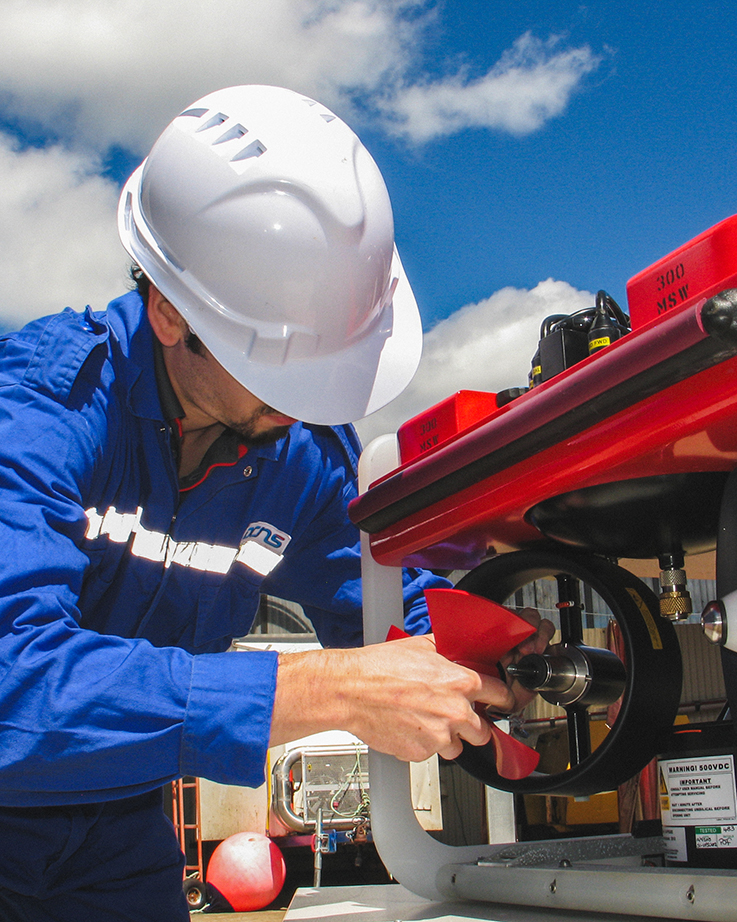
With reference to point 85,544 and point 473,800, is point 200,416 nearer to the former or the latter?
point 85,544

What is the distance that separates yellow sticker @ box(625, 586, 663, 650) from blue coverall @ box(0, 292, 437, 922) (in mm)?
373

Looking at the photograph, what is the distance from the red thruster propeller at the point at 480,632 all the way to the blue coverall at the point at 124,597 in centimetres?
19

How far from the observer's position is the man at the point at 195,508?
77 cm

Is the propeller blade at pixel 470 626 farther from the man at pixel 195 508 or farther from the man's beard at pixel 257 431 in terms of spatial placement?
the man's beard at pixel 257 431

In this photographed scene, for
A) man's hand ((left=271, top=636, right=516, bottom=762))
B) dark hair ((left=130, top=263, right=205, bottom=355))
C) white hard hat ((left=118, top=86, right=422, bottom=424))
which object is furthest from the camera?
dark hair ((left=130, top=263, right=205, bottom=355))

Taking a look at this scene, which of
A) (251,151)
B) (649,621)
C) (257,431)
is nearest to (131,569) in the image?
(257,431)

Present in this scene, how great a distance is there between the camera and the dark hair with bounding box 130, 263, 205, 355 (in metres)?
1.13

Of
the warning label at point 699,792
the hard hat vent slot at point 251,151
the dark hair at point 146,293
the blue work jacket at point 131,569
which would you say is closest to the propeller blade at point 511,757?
the warning label at point 699,792

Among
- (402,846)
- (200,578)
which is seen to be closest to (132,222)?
(200,578)

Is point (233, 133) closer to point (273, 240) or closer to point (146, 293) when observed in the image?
point (273, 240)

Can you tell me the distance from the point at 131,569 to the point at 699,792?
0.78m

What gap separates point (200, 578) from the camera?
4.08ft

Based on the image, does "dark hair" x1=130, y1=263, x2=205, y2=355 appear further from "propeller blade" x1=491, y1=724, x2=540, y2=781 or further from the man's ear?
"propeller blade" x1=491, y1=724, x2=540, y2=781

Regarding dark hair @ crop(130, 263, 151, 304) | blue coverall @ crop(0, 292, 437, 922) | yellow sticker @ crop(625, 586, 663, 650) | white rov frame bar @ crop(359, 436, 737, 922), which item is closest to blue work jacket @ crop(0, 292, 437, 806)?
blue coverall @ crop(0, 292, 437, 922)
